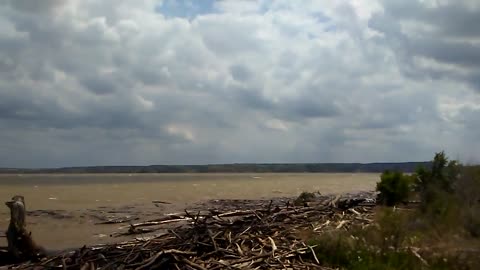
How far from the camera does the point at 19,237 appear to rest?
1502cm

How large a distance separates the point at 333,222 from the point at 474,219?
141 inches

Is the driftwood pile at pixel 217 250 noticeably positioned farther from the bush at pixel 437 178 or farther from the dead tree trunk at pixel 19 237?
the bush at pixel 437 178

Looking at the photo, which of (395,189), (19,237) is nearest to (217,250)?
(19,237)

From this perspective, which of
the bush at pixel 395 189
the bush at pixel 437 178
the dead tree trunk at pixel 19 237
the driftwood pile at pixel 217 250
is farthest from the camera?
the bush at pixel 395 189

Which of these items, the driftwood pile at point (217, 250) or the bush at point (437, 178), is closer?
the driftwood pile at point (217, 250)

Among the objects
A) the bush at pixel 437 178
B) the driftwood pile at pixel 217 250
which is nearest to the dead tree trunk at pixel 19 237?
the driftwood pile at pixel 217 250

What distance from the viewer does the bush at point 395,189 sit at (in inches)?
882

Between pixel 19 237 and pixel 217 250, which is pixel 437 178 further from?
pixel 19 237

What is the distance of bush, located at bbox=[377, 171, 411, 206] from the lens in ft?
73.5

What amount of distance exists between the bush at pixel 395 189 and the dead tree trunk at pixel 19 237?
40.8 ft

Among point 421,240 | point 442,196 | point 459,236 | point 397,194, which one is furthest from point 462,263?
point 397,194

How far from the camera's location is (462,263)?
12070mm

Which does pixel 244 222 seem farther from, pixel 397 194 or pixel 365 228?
pixel 397 194

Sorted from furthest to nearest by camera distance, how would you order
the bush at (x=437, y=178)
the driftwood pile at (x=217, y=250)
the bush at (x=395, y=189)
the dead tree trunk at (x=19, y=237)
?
the bush at (x=395, y=189) → the bush at (x=437, y=178) → the dead tree trunk at (x=19, y=237) → the driftwood pile at (x=217, y=250)
